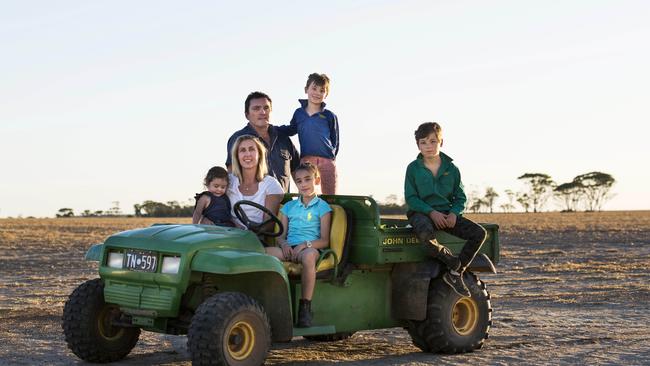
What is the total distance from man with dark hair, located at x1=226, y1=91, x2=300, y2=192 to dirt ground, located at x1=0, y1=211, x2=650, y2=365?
1.83 meters

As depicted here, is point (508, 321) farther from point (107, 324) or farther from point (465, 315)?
point (107, 324)

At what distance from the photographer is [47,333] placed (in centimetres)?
1170

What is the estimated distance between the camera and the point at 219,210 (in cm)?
959

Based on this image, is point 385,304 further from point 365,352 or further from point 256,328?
point 256,328

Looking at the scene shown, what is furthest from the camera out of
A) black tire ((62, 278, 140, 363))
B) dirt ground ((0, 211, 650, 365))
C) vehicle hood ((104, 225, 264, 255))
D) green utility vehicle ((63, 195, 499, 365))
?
dirt ground ((0, 211, 650, 365))

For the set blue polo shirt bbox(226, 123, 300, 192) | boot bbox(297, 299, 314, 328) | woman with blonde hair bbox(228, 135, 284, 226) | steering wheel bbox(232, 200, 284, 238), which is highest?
blue polo shirt bbox(226, 123, 300, 192)

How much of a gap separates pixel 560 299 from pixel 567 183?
102437 mm

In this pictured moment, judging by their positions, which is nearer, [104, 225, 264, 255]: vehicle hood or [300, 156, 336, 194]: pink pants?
[104, 225, 264, 255]: vehicle hood

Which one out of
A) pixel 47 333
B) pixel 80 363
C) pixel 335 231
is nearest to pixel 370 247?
pixel 335 231

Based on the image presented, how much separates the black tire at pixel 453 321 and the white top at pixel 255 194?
191 cm

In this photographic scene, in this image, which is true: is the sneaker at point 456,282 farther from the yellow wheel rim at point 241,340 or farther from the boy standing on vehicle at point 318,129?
the yellow wheel rim at point 241,340

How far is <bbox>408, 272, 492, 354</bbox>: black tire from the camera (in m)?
10.1

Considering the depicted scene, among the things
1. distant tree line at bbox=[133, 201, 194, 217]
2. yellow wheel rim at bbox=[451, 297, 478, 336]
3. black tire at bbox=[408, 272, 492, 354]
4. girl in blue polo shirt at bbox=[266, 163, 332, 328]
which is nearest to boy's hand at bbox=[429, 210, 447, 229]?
black tire at bbox=[408, 272, 492, 354]

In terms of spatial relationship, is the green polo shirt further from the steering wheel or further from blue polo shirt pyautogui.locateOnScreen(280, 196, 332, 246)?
the steering wheel
